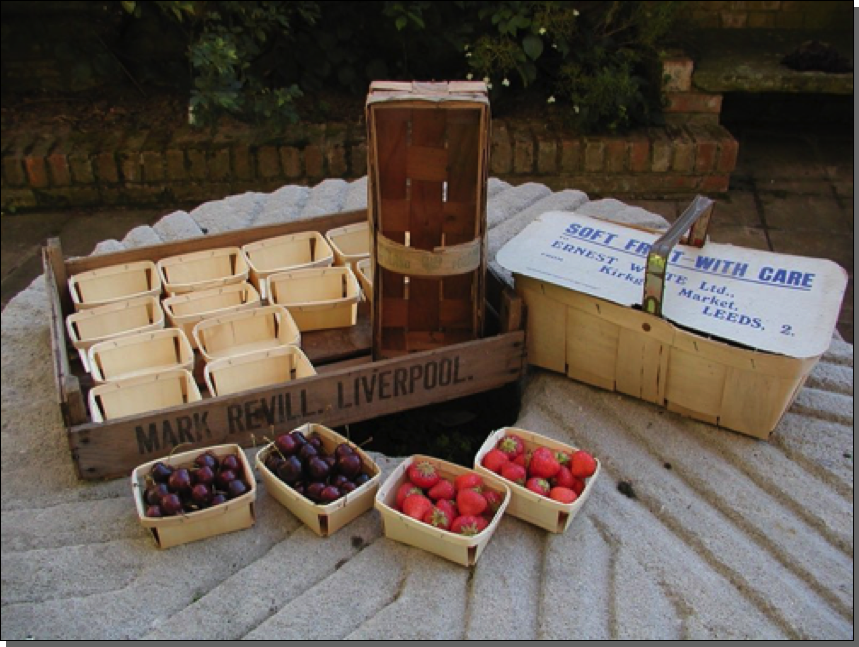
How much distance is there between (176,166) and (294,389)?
2779 millimetres

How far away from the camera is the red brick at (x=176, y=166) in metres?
4.49

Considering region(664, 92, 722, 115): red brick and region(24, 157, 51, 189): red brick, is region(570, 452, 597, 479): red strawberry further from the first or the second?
region(24, 157, 51, 189): red brick

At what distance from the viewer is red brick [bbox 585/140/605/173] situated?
450 cm

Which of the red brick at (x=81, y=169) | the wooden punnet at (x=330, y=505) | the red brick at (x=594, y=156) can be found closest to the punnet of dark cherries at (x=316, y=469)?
the wooden punnet at (x=330, y=505)

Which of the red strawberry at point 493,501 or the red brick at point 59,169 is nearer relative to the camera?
the red strawberry at point 493,501

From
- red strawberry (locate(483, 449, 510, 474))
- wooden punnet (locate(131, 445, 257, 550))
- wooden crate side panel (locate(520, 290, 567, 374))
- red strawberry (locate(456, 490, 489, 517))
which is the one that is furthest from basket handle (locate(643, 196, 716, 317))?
wooden punnet (locate(131, 445, 257, 550))

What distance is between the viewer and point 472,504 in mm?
1794

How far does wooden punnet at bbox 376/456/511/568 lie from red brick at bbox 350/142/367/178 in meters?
2.81

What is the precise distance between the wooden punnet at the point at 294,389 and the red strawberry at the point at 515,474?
39 cm

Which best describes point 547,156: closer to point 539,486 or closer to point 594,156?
point 594,156

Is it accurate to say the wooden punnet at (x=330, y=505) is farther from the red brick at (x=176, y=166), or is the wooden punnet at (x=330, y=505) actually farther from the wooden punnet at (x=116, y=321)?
the red brick at (x=176, y=166)

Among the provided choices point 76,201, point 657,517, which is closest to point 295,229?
point 657,517

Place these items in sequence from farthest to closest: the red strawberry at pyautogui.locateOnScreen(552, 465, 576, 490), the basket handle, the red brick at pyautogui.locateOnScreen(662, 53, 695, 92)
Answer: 1. the red brick at pyautogui.locateOnScreen(662, 53, 695, 92)
2. the basket handle
3. the red strawberry at pyautogui.locateOnScreen(552, 465, 576, 490)

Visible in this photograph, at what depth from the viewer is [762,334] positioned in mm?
2008
